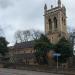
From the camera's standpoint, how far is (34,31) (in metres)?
96.3

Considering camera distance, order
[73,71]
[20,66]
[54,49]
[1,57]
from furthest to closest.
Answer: [1,57] < [54,49] < [20,66] < [73,71]

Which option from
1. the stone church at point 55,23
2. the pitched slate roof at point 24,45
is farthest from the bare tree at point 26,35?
the stone church at point 55,23

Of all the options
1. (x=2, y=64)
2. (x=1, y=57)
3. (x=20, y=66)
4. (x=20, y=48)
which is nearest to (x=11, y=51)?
(x=20, y=48)

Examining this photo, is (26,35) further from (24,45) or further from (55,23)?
(55,23)

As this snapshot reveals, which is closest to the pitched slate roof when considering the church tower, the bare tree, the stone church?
the bare tree

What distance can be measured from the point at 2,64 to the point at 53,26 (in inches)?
1014

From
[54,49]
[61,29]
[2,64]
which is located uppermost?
[61,29]

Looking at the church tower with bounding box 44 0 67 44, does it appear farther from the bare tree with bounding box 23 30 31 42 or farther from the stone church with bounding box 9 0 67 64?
the bare tree with bounding box 23 30 31 42

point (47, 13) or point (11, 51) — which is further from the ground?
point (47, 13)

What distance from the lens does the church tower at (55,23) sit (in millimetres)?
73562

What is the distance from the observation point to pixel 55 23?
75625 mm

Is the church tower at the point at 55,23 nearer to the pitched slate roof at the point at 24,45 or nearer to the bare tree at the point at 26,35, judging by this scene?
the pitched slate roof at the point at 24,45

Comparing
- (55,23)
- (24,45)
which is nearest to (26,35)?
(24,45)

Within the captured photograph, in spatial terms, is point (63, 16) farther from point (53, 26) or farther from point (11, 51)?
point (11, 51)
